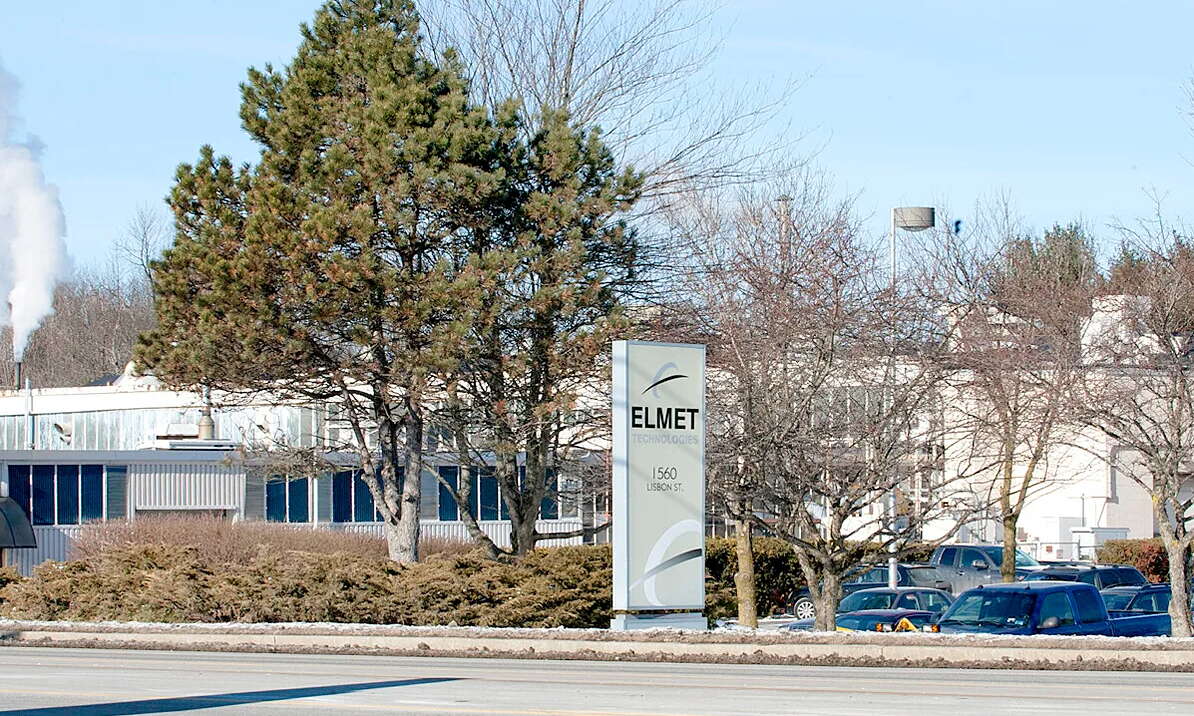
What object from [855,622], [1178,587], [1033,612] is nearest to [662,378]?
[1033,612]

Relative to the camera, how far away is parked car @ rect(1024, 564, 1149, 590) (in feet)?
105

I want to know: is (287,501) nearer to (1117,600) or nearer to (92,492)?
(92,492)

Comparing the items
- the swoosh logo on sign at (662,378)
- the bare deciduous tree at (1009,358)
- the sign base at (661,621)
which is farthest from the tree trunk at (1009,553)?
the swoosh logo on sign at (662,378)

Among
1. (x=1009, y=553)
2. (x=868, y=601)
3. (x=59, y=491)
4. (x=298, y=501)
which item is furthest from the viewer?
(x=298, y=501)

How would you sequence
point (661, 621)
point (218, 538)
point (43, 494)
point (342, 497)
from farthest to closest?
point (342, 497), point (43, 494), point (218, 538), point (661, 621)

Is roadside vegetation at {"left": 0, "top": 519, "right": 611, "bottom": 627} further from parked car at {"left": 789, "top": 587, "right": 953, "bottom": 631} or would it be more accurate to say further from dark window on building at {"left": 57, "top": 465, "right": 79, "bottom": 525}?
dark window on building at {"left": 57, "top": 465, "right": 79, "bottom": 525}

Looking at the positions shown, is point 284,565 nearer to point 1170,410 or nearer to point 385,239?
point 385,239

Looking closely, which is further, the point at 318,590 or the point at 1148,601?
the point at 1148,601

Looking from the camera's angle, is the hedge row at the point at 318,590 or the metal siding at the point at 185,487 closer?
the hedge row at the point at 318,590

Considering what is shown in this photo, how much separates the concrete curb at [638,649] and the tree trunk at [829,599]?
4.65 meters

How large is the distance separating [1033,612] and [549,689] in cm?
877

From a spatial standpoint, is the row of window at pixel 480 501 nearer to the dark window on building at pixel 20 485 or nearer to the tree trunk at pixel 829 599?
the dark window on building at pixel 20 485

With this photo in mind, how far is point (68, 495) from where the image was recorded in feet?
125

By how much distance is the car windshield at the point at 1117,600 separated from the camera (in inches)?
1063
